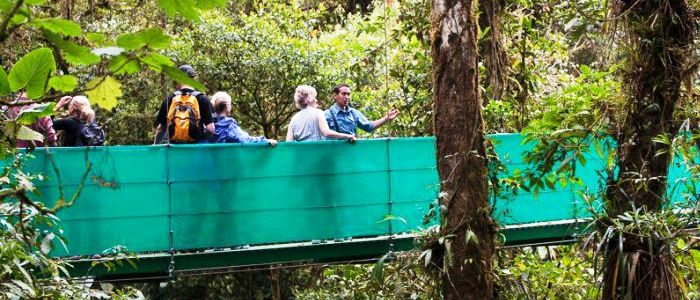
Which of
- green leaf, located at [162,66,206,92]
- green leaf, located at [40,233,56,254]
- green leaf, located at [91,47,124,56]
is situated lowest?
green leaf, located at [40,233,56,254]

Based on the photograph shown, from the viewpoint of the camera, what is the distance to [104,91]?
0.98m

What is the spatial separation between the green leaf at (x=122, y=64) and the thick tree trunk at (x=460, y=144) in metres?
3.81

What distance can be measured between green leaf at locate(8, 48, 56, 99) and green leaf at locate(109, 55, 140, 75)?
87 millimetres

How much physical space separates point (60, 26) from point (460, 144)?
12.7 ft

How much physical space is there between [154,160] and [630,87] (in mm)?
2633

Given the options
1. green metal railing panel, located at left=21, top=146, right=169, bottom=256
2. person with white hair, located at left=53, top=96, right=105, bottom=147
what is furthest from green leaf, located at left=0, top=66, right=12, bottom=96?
person with white hair, located at left=53, top=96, right=105, bottom=147

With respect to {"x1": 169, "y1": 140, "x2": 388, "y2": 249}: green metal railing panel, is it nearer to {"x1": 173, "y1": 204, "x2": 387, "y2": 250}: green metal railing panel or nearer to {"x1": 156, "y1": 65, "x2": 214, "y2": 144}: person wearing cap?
{"x1": 173, "y1": 204, "x2": 387, "y2": 250}: green metal railing panel

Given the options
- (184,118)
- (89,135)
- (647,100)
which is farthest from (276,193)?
(647,100)

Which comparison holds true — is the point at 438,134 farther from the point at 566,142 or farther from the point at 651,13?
the point at 651,13

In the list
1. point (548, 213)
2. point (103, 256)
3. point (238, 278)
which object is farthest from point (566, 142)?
point (238, 278)

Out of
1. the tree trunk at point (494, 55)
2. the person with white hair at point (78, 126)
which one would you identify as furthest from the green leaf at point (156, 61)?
the tree trunk at point (494, 55)

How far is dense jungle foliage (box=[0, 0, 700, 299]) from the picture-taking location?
4371mm

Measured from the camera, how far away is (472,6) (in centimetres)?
472

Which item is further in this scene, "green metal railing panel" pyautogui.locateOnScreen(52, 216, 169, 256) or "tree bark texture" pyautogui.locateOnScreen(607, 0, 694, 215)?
"green metal railing panel" pyautogui.locateOnScreen(52, 216, 169, 256)
